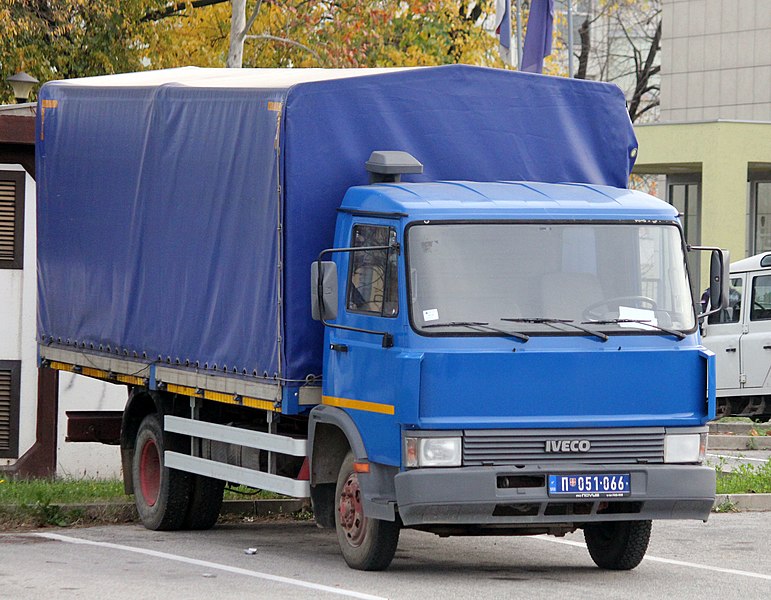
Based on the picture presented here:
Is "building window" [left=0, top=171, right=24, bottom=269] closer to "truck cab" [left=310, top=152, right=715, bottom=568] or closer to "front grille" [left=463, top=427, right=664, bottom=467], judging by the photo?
"truck cab" [left=310, top=152, right=715, bottom=568]

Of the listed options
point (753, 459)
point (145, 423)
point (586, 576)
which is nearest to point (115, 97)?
point (145, 423)

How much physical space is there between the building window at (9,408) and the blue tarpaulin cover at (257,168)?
10.7 ft

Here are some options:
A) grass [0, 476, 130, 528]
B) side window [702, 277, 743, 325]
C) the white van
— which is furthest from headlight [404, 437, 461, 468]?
side window [702, 277, 743, 325]

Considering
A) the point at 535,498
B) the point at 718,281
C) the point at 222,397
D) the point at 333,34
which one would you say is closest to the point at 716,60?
the point at 333,34

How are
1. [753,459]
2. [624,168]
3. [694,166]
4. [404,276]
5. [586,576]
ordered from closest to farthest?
[404,276] → [586,576] → [624,168] → [753,459] → [694,166]

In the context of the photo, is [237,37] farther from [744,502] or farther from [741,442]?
[744,502]

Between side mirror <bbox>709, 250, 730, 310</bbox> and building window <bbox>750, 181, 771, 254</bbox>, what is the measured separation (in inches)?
994

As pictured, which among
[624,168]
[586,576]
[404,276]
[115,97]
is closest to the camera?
[404,276]

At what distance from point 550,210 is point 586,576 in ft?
7.68

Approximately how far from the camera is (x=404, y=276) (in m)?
10.1

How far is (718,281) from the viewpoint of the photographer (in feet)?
35.3

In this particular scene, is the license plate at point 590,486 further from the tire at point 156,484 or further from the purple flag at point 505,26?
the purple flag at point 505,26

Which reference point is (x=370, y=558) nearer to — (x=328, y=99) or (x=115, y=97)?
(x=328, y=99)

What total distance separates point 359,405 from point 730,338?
13.3 m
